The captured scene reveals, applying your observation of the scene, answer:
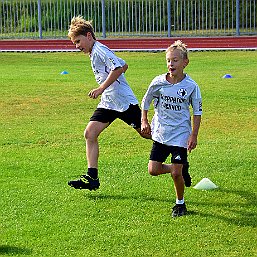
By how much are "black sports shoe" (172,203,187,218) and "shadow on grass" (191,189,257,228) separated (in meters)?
0.13

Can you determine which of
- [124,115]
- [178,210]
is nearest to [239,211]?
[178,210]

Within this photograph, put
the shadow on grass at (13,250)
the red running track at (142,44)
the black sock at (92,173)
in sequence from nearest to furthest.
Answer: the shadow on grass at (13,250), the black sock at (92,173), the red running track at (142,44)

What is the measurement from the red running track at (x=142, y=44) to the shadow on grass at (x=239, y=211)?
830 inches

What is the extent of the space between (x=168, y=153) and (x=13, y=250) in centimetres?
196

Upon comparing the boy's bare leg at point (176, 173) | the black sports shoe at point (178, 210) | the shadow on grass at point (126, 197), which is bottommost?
the shadow on grass at point (126, 197)

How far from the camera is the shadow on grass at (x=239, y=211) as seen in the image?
24.3ft

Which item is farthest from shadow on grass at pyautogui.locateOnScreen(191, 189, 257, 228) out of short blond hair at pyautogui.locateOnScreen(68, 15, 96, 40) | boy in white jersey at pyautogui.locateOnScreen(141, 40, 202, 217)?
short blond hair at pyautogui.locateOnScreen(68, 15, 96, 40)

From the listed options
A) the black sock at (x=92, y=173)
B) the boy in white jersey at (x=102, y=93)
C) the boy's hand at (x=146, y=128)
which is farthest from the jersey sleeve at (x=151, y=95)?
the black sock at (x=92, y=173)

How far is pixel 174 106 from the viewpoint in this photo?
7680 millimetres

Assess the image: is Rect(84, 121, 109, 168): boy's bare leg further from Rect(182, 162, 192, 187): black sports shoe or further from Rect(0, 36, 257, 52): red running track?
Rect(0, 36, 257, 52): red running track

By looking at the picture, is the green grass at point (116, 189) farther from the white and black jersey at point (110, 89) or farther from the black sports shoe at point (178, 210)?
the white and black jersey at point (110, 89)

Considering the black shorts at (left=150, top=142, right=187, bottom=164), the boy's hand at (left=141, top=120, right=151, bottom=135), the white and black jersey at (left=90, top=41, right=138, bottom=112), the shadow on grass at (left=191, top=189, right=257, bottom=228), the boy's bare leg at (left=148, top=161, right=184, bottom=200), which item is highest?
the white and black jersey at (left=90, top=41, right=138, bottom=112)

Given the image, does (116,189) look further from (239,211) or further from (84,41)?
(84,41)

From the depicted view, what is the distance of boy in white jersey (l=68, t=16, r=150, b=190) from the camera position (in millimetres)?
8648
